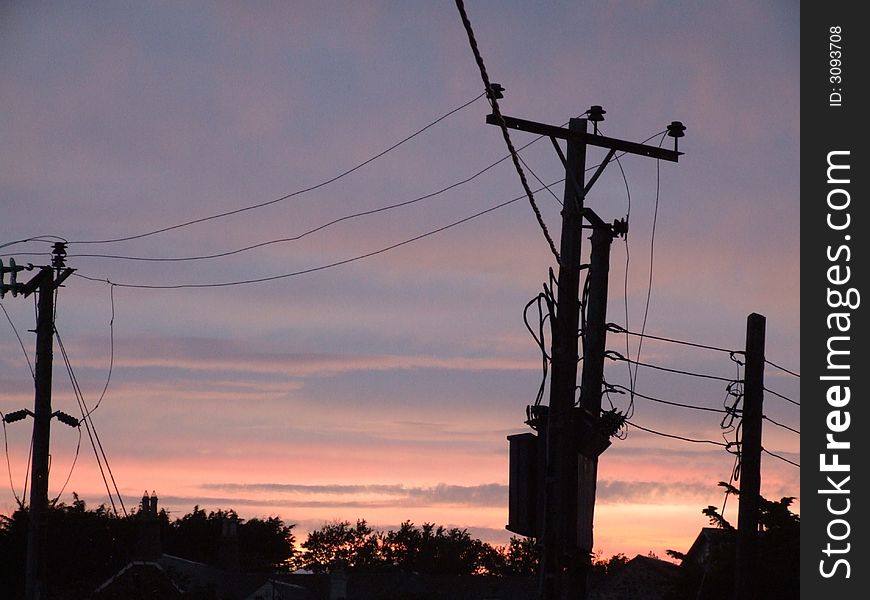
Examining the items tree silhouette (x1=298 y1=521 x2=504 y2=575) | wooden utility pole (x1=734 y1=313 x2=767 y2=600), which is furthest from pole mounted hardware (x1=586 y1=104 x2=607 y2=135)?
tree silhouette (x1=298 y1=521 x2=504 y2=575)

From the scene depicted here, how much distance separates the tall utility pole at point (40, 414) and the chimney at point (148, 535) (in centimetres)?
3240

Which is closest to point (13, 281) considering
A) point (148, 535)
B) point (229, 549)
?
point (148, 535)

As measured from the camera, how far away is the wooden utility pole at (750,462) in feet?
74.6

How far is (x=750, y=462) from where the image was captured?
23219mm

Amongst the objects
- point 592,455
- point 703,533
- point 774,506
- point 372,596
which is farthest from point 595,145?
point 372,596

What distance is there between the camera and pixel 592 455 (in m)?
16.8

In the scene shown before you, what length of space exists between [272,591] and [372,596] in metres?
9.49

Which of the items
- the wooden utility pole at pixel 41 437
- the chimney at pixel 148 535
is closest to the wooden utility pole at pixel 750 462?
the wooden utility pole at pixel 41 437

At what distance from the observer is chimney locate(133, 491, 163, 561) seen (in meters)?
61.6

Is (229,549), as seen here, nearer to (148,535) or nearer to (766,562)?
(148,535)

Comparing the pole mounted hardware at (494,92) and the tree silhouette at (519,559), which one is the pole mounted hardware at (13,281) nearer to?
the pole mounted hardware at (494,92)

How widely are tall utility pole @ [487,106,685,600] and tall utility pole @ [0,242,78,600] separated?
14996mm

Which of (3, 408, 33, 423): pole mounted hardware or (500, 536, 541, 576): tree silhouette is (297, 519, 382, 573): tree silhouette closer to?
(500, 536, 541, 576): tree silhouette
